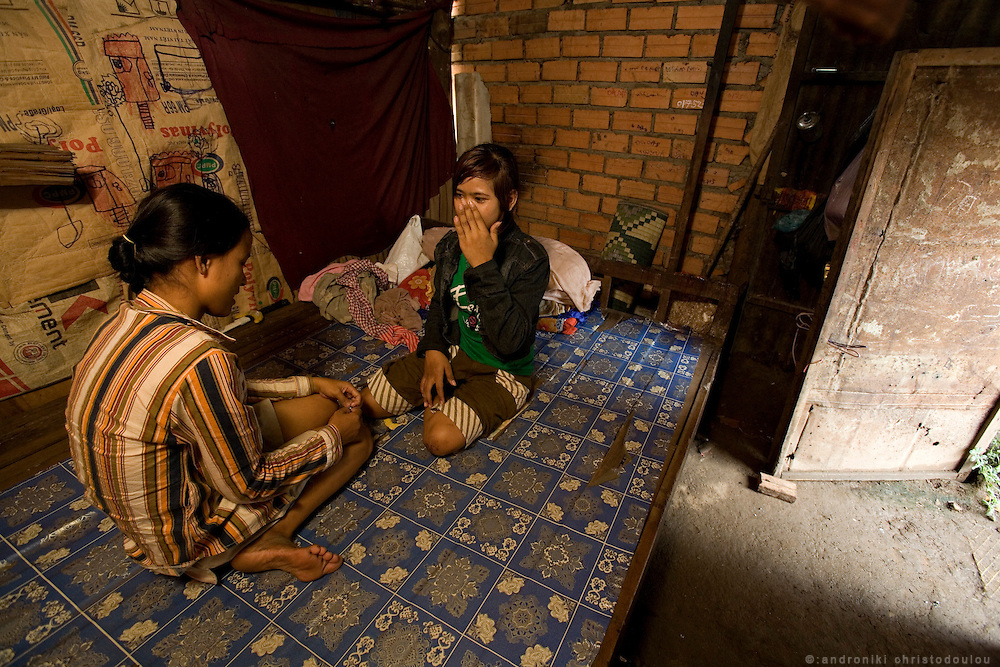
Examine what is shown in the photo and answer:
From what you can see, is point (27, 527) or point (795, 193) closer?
point (27, 527)

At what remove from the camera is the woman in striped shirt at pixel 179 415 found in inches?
46.4

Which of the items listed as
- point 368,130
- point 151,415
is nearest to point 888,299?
point 151,415

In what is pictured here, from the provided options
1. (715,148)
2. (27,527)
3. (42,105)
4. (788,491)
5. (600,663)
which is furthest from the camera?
(715,148)

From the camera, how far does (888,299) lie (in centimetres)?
219

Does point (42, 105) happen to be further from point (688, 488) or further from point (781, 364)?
point (781, 364)

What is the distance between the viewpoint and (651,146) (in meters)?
3.28

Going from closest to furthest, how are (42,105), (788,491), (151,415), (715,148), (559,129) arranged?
1. (151,415)
2. (42,105)
3. (788,491)
4. (715,148)
5. (559,129)

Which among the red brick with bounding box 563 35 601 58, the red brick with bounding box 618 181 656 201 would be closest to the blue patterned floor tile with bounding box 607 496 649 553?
the red brick with bounding box 618 181 656 201

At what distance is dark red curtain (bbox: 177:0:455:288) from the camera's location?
2781mm

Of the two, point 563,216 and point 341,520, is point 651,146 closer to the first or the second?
point 563,216

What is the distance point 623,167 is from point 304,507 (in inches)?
121

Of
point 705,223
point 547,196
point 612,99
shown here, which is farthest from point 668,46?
point 547,196

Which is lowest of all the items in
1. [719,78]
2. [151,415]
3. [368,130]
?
[151,415]

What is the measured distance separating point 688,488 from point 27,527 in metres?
3.23
